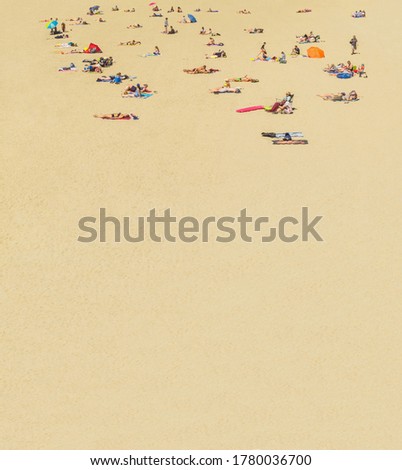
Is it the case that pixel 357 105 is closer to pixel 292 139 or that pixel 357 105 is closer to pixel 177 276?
pixel 292 139

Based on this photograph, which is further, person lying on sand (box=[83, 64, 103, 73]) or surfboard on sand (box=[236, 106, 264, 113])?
person lying on sand (box=[83, 64, 103, 73])

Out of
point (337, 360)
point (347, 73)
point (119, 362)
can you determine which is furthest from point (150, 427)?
point (347, 73)

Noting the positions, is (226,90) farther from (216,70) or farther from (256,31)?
(256,31)

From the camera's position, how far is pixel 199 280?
62.4 ft

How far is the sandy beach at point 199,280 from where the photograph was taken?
14289 millimetres

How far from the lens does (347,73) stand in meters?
37.7

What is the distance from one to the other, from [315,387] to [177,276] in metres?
5.94

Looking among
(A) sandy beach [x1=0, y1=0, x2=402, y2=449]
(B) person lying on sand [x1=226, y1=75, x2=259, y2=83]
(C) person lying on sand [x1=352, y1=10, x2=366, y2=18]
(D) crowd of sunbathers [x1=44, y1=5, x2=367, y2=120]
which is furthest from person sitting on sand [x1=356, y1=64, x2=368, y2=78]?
(C) person lying on sand [x1=352, y1=10, x2=366, y2=18]

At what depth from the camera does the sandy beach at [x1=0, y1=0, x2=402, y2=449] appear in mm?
14289

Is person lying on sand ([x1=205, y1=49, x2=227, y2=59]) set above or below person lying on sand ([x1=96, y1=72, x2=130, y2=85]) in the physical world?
above

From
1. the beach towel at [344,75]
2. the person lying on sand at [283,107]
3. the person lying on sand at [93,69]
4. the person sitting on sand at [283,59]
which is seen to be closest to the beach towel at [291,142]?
the person lying on sand at [283,107]

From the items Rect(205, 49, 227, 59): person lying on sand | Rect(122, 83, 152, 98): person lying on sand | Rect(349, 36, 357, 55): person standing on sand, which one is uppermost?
Rect(349, 36, 357, 55): person standing on sand

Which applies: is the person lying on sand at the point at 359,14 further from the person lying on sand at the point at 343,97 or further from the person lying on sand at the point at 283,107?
the person lying on sand at the point at 283,107

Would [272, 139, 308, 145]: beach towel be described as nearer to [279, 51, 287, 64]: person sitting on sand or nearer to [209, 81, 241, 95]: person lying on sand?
[209, 81, 241, 95]: person lying on sand
